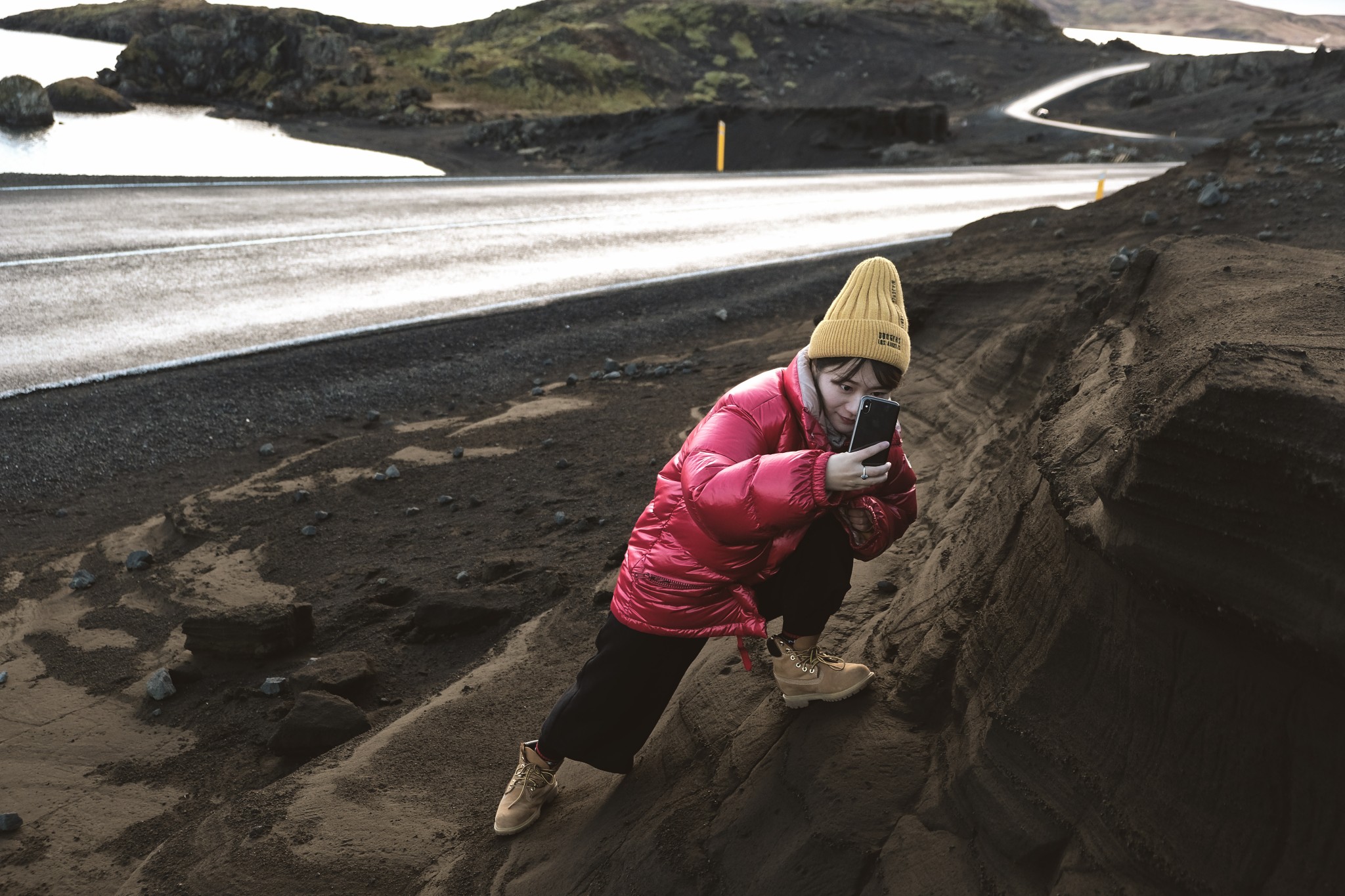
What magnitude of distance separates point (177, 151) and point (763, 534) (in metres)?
24.6

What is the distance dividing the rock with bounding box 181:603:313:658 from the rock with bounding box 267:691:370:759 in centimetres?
56

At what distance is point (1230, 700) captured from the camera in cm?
198

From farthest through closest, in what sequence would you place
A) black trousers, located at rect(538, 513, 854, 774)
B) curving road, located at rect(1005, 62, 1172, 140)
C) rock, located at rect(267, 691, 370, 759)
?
1. curving road, located at rect(1005, 62, 1172, 140)
2. rock, located at rect(267, 691, 370, 759)
3. black trousers, located at rect(538, 513, 854, 774)

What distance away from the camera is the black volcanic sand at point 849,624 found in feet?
6.36

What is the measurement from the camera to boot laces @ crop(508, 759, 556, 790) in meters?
3.01

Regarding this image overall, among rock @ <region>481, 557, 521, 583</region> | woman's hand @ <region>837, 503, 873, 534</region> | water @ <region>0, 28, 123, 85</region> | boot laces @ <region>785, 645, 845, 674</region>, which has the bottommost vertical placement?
rock @ <region>481, 557, 521, 583</region>

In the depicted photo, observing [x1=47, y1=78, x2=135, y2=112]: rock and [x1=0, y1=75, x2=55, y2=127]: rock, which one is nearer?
[x1=0, y1=75, x2=55, y2=127]: rock

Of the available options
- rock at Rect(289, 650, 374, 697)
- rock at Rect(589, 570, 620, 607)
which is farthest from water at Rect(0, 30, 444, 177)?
rock at Rect(589, 570, 620, 607)

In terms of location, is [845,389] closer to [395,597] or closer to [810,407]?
[810,407]

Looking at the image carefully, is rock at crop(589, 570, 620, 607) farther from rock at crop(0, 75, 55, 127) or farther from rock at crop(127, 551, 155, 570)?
rock at crop(0, 75, 55, 127)

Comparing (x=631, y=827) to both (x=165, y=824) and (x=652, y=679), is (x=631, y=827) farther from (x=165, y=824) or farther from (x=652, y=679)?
(x=165, y=824)

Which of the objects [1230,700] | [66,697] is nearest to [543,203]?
[66,697]

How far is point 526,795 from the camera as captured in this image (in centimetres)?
301

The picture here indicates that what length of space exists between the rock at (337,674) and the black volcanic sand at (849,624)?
156mm
